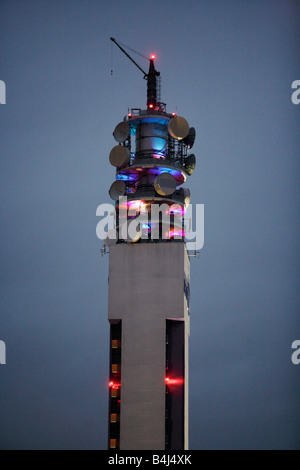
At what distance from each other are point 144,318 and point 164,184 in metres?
16.1

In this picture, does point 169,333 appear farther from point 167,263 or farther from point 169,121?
point 169,121

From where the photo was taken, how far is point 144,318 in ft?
291

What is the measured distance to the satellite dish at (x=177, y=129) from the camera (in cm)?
9325

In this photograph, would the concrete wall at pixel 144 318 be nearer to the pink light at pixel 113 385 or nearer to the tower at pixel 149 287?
the tower at pixel 149 287

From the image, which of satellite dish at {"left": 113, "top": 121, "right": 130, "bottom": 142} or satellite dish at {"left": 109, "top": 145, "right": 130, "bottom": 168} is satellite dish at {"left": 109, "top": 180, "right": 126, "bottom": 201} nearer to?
satellite dish at {"left": 109, "top": 145, "right": 130, "bottom": 168}

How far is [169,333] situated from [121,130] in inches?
1011

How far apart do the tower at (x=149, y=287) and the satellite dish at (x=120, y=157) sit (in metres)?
0.12

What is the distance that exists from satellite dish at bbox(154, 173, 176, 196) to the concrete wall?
Answer: 6367mm

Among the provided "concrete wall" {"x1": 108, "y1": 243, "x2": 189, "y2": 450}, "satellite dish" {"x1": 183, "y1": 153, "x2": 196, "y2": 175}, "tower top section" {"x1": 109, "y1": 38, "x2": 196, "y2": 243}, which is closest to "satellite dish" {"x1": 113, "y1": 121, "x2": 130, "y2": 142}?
"tower top section" {"x1": 109, "y1": 38, "x2": 196, "y2": 243}

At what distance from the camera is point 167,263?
9050 cm

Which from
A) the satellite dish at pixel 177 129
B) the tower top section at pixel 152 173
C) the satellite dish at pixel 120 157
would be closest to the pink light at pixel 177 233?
the tower top section at pixel 152 173

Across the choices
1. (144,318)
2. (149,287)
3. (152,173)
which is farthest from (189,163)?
(144,318)

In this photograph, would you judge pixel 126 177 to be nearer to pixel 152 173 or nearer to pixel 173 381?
pixel 152 173
